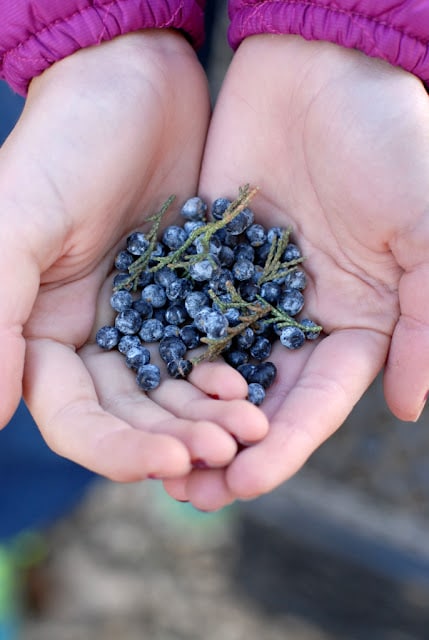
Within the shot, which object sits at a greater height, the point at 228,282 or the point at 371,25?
the point at 371,25

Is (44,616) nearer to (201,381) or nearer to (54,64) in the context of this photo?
(201,381)

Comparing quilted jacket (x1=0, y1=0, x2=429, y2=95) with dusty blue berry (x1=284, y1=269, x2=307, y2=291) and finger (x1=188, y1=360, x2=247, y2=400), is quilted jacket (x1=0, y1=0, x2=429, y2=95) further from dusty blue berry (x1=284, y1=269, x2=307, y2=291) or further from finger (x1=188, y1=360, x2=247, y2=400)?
finger (x1=188, y1=360, x2=247, y2=400)

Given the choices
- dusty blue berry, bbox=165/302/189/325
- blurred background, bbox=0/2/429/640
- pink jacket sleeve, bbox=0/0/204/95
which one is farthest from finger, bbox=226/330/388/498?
blurred background, bbox=0/2/429/640

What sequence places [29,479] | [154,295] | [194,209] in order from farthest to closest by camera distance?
[29,479] < [194,209] < [154,295]

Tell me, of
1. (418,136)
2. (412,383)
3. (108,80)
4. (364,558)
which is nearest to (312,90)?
(418,136)

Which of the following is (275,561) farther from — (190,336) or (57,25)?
(57,25)

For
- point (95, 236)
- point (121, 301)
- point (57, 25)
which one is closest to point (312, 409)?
point (121, 301)

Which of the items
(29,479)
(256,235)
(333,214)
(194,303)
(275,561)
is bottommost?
(275,561)
